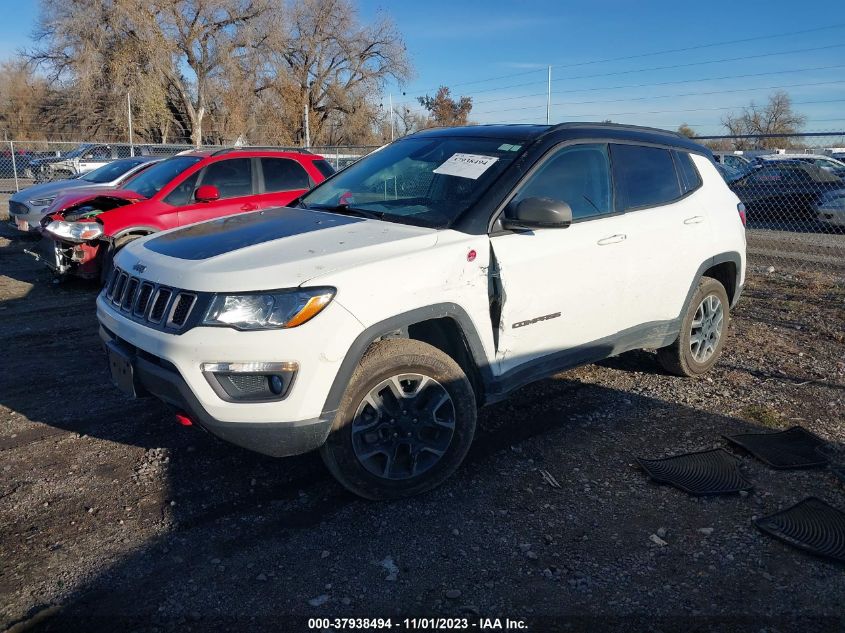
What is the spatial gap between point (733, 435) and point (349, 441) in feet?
8.44

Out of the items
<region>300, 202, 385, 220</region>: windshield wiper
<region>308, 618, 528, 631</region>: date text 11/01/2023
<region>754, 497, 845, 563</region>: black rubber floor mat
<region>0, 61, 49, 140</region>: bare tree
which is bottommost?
<region>308, 618, 528, 631</region>: date text 11/01/2023

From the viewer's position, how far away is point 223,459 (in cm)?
405

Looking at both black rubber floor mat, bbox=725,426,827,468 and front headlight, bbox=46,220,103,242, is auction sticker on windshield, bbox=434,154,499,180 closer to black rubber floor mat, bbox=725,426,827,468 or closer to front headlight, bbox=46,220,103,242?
black rubber floor mat, bbox=725,426,827,468

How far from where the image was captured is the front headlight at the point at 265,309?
10.2 feet

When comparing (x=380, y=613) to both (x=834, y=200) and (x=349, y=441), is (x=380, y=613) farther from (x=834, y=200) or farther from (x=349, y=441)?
(x=834, y=200)

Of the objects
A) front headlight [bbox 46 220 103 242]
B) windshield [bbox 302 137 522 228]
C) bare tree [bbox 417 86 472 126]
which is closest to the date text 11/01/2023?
windshield [bbox 302 137 522 228]

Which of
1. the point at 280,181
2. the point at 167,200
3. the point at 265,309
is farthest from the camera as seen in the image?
the point at 280,181

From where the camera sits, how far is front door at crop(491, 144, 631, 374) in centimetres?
381

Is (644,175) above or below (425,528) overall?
above

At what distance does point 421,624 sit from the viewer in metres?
2.72

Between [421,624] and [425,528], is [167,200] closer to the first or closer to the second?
[425,528]

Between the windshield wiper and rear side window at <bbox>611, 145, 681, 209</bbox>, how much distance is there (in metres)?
1.65

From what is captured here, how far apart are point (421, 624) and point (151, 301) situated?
1.95m

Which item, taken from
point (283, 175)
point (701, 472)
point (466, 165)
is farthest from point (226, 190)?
point (701, 472)
